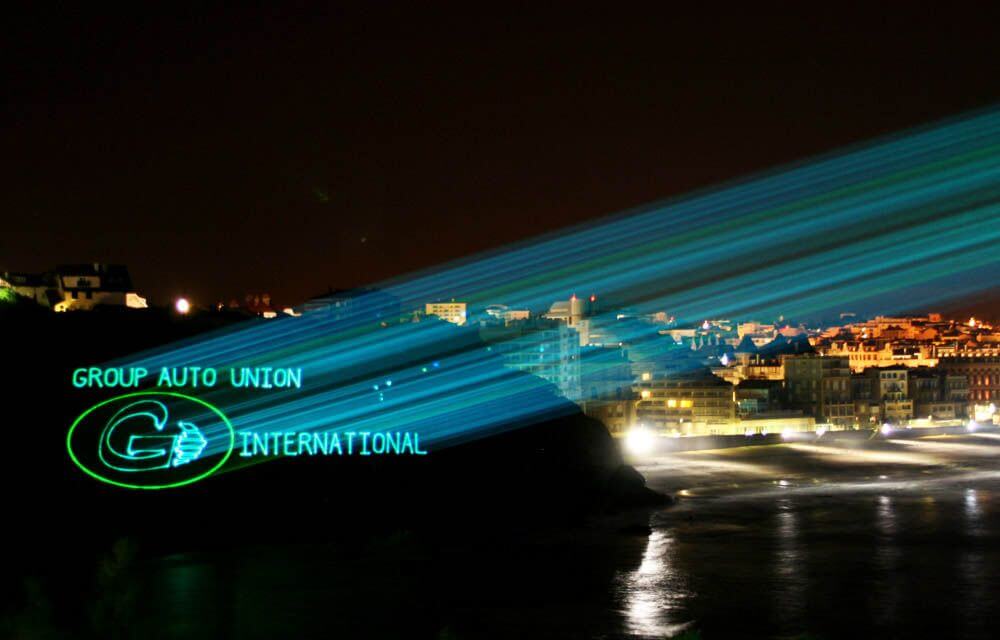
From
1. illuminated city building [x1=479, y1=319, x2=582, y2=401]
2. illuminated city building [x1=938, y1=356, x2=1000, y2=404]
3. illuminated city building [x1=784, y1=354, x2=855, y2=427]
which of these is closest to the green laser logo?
illuminated city building [x1=479, y1=319, x2=582, y2=401]

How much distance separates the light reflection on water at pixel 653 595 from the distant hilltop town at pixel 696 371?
21.1 metres

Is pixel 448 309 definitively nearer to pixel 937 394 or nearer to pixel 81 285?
pixel 937 394

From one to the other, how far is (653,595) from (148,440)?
29.1 ft

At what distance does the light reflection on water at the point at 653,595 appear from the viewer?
518 inches

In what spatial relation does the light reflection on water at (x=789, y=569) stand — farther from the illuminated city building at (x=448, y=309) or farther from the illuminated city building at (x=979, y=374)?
the illuminated city building at (x=979, y=374)

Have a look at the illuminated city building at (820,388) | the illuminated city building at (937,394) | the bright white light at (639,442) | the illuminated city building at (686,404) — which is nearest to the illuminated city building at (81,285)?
the bright white light at (639,442)

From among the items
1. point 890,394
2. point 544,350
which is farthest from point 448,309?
point 890,394

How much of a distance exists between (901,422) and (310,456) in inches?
2063

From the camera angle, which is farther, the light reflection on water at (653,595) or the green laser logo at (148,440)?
the green laser logo at (148,440)

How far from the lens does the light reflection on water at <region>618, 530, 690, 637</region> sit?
1315cm

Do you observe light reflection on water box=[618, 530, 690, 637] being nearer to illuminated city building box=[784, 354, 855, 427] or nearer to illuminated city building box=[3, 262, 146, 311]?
illuminated city building box=[3, 262, 146, 311]

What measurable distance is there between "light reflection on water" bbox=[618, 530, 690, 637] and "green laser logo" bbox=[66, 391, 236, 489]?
7472mm

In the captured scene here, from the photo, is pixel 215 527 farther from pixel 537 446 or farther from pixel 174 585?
pixel 537 446

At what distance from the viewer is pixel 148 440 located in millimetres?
18422
